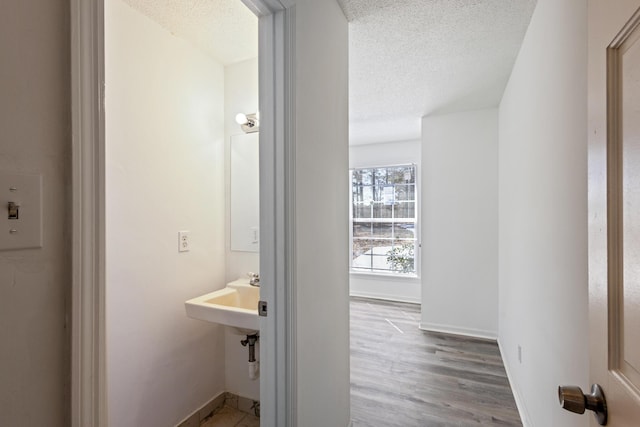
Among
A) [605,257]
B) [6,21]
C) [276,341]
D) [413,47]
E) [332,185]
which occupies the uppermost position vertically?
[413,47]

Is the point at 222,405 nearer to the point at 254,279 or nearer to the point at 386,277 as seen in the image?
the point at 254,279

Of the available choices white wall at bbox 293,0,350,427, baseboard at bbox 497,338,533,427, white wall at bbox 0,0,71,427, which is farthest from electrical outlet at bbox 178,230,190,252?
baseboard at bbox 497,338,533,427

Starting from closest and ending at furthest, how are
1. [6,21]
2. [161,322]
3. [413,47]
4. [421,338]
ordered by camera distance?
[6,21] < [161,322] < [413,47] < [421,338]

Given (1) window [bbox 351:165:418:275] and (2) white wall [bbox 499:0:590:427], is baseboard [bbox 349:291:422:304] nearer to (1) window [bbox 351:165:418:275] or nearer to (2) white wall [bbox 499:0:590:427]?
(1) window [bbox 351:165:418:275]

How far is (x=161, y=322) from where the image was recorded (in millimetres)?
1760

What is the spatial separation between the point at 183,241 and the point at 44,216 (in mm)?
1533

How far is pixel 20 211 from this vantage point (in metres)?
0.41

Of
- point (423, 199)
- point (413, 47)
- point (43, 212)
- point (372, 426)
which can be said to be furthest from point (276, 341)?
point (423, 199)

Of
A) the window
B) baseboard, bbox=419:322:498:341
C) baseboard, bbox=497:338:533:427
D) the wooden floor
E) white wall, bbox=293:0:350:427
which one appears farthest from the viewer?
the window

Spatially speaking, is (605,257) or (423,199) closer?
(605,257)

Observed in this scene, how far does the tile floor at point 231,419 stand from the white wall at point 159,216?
13cm

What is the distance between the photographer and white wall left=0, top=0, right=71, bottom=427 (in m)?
0.40

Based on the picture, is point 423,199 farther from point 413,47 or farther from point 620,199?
point 620,199

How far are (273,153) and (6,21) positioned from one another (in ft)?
2.62
